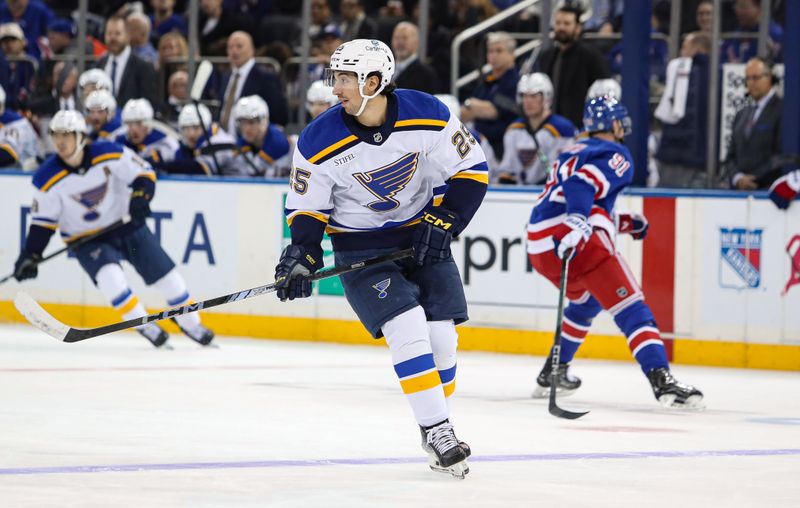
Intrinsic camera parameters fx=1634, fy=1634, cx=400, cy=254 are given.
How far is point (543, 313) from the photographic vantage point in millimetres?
9781

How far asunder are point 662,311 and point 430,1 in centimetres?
390

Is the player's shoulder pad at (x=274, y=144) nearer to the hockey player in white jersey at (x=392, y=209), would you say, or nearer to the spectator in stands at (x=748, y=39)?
the spectator in stands at (x=748, y=39)

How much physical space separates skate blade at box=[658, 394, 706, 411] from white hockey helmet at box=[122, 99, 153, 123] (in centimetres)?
533

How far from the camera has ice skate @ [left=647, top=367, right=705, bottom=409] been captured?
733 centimetres

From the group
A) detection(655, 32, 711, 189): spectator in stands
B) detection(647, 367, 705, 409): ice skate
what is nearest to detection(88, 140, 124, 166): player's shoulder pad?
detection(655, 32, 711, 189): spectator in stands

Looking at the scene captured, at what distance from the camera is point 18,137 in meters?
12.2

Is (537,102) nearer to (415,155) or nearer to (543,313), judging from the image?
(543,313)

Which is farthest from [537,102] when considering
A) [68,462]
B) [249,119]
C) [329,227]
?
[68,462]

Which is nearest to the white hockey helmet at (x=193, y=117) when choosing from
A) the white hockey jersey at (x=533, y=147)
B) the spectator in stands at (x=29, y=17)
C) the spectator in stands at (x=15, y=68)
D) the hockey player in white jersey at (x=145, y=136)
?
the hockey player in white jersey at (x=145, y=136)

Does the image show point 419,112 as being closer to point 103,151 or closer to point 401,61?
point 103,151

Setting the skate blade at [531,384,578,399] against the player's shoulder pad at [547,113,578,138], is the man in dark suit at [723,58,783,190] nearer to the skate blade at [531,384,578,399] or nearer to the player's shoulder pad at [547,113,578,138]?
the player's shoulder pad at [547,113,578,138]

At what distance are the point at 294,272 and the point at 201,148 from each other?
20.5ft

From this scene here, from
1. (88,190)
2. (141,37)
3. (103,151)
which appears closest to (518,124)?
Answer: (103,151)

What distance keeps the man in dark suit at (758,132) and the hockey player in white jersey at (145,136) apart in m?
4.09
